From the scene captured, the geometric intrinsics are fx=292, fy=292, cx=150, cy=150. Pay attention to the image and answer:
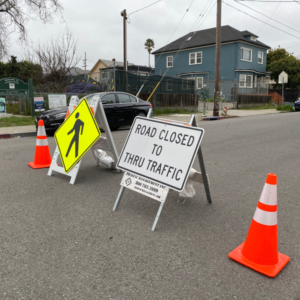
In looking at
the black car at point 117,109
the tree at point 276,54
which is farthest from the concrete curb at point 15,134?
the tree at point 276,54

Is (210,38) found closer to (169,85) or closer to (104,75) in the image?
(169,85)

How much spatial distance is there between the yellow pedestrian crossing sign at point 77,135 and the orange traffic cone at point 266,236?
8.85 feet

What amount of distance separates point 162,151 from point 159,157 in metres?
→ 0.08

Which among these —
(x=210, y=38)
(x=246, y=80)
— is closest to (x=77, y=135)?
(x=246, y=80)

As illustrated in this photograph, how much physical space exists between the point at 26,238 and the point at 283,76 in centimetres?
2523

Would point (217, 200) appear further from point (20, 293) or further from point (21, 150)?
point (21, 150)

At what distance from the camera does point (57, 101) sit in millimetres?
14750

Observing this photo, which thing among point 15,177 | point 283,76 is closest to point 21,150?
point 15,177

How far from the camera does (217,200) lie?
4.17m

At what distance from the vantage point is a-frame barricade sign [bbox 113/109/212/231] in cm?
323

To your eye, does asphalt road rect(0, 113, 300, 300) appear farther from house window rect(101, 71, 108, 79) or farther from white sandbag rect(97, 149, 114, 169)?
house window rect(101, 71, 108, 79)

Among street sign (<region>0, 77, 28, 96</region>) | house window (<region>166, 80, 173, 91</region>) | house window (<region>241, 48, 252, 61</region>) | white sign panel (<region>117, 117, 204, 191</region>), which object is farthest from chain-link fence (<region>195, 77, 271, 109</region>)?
white sign panel (<region>117, 117, 204, 191</region>)

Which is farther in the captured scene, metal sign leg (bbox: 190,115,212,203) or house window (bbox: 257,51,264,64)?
house window (bbox: 257,51,264,64)

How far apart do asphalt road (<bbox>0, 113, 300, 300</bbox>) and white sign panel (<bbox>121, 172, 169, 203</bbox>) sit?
0.33 meters
